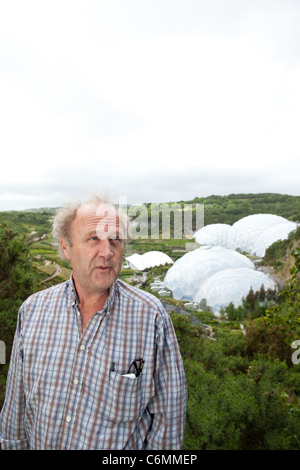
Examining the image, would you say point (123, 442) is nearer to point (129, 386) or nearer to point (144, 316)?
point (129, 386)

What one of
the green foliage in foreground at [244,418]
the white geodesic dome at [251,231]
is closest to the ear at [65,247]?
the green foliage in foreground at [244,418]

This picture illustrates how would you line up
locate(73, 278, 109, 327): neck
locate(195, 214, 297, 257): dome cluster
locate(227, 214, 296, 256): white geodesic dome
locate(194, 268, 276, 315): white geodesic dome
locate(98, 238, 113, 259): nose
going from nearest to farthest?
locate(98, 238, 113, 259): nose
locate(73, 278, 109, 327): neck
locate(194, 268, 276, 315): white geodesic dome
locate(195, 214, 297, 257): dome cluster
locate(227, 214, 296, 256): white geodesic dome

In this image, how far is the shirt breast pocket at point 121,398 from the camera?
4.50 feet

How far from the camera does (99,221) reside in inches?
60.9

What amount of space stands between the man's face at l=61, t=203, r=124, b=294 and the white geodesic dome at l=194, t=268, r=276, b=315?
23677 mm

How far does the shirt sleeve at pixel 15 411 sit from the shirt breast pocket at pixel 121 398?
488 mm

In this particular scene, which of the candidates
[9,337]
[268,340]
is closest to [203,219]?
[268,340]

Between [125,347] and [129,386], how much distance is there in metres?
0.16

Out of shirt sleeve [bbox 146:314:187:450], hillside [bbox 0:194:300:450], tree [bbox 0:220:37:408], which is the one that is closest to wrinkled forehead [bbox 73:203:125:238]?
hillside [bbox 0:194:300:450]

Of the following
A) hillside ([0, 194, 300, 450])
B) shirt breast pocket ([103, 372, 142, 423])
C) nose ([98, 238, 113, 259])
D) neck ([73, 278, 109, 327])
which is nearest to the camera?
shirt breast pocket ([103, 372, 142, 423])

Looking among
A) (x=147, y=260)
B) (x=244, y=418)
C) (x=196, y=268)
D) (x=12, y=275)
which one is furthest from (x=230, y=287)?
(x=244, y=418)

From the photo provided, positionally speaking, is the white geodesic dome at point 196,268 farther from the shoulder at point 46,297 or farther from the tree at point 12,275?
the shoulder at point 46,297

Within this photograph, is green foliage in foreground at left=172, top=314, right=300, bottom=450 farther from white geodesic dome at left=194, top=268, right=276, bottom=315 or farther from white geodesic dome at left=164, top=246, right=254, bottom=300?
white geodesic dome at left=164, top=246, right=254, bottom=300

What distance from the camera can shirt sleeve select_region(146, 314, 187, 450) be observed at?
144 centimetres
